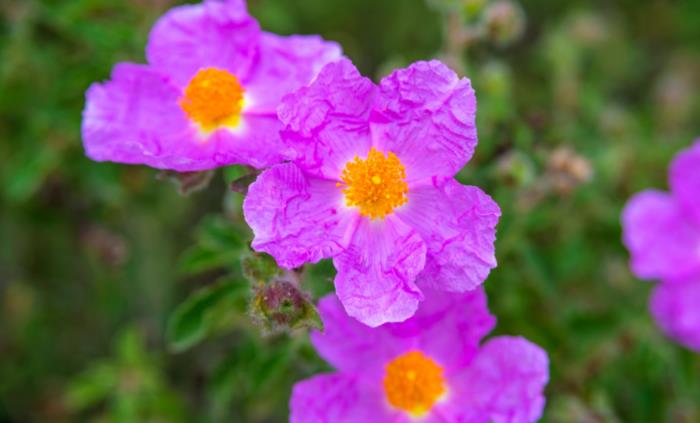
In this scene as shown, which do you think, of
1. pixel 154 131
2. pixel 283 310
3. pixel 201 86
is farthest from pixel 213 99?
pixel 283 310

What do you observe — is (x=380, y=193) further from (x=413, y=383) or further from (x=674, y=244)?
(x=674, y=244)

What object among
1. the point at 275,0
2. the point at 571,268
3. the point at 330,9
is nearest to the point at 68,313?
the point at 275,0

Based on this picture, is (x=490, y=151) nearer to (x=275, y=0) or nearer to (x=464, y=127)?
(x=464, y=127)

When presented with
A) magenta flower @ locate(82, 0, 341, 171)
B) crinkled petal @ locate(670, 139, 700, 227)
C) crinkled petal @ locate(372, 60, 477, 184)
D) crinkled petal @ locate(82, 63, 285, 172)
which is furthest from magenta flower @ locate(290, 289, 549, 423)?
crinkled petal @ locate(670, 139, 700, 227)

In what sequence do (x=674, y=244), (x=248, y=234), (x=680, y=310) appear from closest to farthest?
(x=248, y=234) → (x=680, y=310) → (x=674, y=244)

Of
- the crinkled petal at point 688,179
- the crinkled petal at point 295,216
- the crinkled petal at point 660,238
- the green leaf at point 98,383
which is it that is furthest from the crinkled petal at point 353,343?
the green leaf at point 98,383

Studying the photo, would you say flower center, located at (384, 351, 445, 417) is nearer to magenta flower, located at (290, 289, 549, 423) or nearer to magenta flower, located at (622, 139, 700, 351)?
magenta flower, located at (290, 289, 549, 423)
